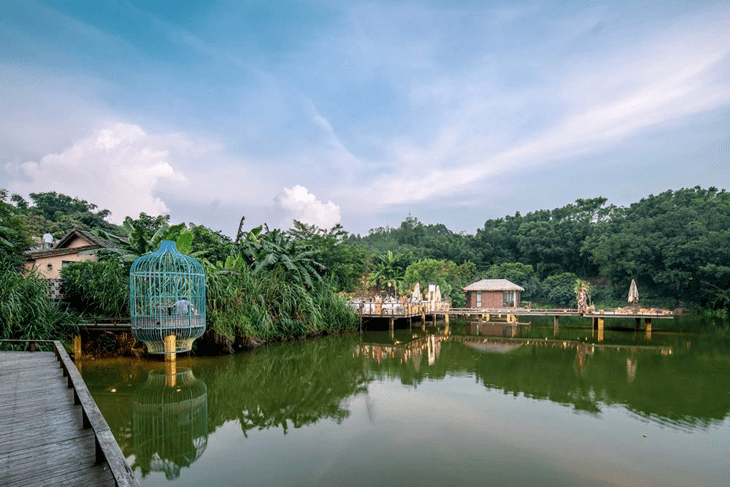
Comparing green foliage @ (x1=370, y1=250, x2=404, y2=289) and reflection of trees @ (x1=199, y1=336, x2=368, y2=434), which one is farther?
green foliage @ (x1=370, y1=250, x2=404, y2=289)

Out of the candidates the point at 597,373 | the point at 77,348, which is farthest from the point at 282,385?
the point at 597,373

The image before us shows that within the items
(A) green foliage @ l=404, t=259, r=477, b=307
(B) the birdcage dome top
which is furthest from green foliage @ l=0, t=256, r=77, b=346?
(A) green foliage @ l=404, t=259, r=477, b=307

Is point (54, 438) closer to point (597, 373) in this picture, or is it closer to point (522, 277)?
point (597, 373)

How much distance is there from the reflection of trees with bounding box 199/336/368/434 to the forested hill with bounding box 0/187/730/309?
6339 millimetres

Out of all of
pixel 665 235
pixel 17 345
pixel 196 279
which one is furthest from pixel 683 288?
pixel 17 345

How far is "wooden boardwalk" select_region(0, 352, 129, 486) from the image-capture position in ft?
13.2

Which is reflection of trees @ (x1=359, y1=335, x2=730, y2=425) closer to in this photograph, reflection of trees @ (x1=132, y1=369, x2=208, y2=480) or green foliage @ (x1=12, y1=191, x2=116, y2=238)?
reflection of trees @ (x1=132, y1=369, x2=208, y2=480)

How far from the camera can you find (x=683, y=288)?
3903 centimetres

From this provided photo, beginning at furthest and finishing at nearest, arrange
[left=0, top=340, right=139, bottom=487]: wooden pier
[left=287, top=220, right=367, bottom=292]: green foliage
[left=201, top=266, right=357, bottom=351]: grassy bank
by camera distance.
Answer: [left=287, top=220, right=367, bottom=292]: green foliage → [left=201, top=266, right=357, bottom=351]: grassy bank → [left=0, top=340, right=139, bottom=487]: wooden pier

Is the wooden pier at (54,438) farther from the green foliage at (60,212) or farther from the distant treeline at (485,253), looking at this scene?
the green foliage at (60,212)

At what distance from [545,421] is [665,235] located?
4053cm

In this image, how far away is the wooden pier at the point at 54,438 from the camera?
3910 mm

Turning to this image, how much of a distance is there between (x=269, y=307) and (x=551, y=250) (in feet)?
132

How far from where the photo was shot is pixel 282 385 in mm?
11695
